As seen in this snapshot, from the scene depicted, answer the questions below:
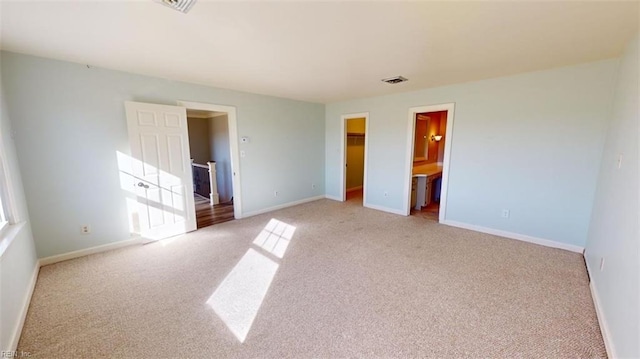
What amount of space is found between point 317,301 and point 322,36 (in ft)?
7.71

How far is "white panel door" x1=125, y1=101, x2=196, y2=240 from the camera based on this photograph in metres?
3.23

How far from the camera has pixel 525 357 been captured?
5.23ft

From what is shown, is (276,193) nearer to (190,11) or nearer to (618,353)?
(190,11)

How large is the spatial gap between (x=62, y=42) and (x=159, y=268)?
7.85 feet

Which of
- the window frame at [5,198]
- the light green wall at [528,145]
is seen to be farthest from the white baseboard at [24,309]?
the light green wall at [528,145]

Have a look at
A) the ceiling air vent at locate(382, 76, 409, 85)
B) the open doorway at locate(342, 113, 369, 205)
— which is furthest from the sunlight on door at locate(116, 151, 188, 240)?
the open doorway at locate(342, 113, 369, 205)

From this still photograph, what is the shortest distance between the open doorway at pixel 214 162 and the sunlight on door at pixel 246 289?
63.6 inches

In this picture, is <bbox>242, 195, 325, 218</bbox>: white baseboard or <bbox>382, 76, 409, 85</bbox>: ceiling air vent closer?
<bbox>382, 76, 409, 85</bbox>: ceiling air vent

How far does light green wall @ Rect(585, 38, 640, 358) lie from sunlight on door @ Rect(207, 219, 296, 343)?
234 centimetres

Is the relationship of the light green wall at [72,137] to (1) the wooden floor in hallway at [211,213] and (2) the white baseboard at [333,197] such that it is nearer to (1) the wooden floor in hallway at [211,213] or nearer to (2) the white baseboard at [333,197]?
(1) the wooden floor in hallway at [211,213]

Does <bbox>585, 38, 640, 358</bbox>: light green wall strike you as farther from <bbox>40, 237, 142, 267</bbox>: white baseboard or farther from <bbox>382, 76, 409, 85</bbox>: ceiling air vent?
<bbox>40, 237, 142, 267</bbox>: white baseboard

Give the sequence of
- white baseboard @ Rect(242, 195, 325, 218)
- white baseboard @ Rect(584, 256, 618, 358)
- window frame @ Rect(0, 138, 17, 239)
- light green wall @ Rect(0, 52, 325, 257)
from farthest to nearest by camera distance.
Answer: white baseboard @ Rect(242, 195, 325, 218) → light green wall @ Rect(0, 52, 325, 257) → window frame @ Rect(0, 138, 17, 239) → white baseboard @ Rect(584, 256, 618, 358)

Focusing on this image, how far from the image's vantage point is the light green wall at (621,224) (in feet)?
4.63

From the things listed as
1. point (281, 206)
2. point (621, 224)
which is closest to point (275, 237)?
point (281, 206)
